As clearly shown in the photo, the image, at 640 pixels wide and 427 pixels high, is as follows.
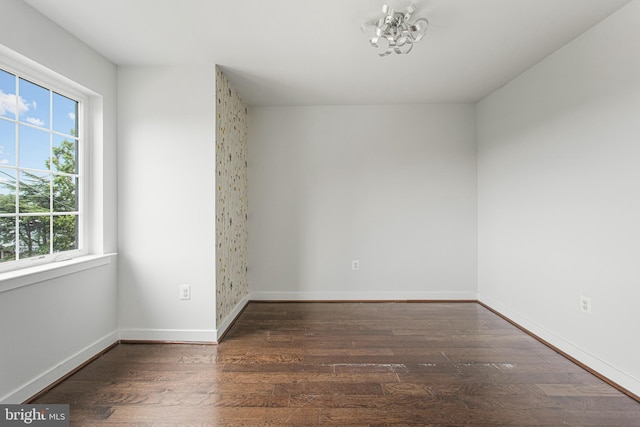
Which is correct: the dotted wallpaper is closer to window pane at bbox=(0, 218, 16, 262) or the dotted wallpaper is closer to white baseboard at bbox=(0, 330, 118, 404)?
white baseboard at bbox=(0, 330, 118, 404)

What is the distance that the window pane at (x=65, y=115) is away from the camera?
2113 millimetres

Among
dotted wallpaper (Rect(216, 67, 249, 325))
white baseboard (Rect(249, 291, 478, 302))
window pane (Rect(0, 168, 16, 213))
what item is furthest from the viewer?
white baseboard (Rect(249, 291, 478, 302))

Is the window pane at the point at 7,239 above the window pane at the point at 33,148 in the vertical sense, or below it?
below

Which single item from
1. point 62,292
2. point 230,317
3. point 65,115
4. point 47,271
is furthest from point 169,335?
point 65,115

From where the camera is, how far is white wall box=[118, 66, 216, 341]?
2.50 metres

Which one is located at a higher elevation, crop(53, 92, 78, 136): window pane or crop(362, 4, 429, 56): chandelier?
crop(362, 4, 429, 56): chandelier

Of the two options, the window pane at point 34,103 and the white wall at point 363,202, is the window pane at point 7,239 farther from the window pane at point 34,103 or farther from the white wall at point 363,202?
the white wall at point 363,202

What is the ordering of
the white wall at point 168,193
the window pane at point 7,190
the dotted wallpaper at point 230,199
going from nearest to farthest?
the window pane at point 7,190 → the white wall at point 168,193 → the dotted wallpaper at point 230,199

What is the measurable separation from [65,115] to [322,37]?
79.5 inches

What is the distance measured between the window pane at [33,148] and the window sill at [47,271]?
26.4 inches

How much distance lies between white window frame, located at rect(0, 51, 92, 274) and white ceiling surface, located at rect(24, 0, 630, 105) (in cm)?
37

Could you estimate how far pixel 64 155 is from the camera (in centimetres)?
218

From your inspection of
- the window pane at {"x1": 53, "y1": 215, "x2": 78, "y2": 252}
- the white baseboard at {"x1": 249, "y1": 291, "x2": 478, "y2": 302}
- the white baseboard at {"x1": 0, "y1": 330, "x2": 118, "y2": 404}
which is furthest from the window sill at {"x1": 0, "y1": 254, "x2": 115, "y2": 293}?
the white baseboard at {"x1": 249, "y1": 291, "x2": 478, "y2": 302}

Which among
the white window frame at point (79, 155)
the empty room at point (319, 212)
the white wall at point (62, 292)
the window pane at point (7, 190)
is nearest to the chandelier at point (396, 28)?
the empty room at point (319, 212)
